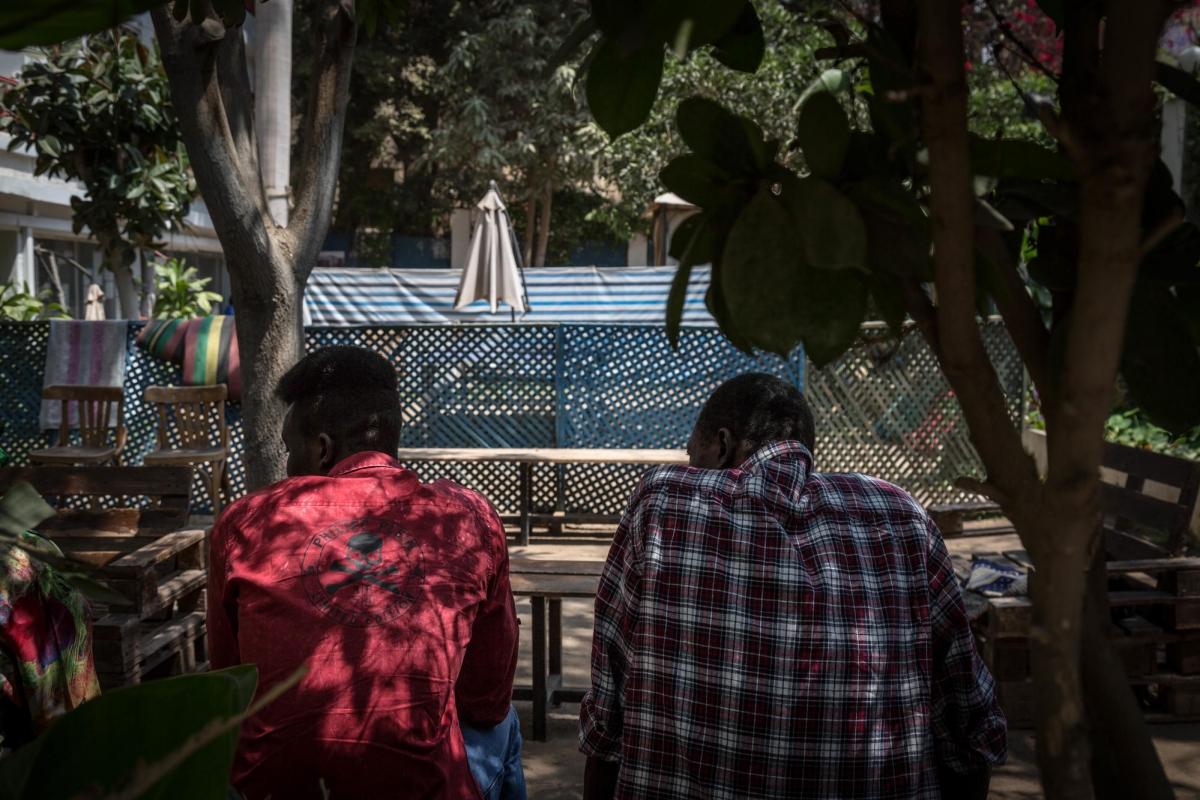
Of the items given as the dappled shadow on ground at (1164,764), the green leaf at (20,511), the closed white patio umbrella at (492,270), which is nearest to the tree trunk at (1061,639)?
the green leaf at (20,511)

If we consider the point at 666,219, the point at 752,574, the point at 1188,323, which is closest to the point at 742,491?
the point at 752,574

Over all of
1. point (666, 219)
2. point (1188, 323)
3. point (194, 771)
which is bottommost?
point (194, 771)

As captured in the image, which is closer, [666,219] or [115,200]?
[115,200]

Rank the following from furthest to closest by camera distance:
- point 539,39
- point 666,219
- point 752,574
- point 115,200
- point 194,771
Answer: point 539,39 < point 666,219 < point 115,200 < point 752,574 < point 194,771

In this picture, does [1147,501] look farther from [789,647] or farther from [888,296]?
[888,296]

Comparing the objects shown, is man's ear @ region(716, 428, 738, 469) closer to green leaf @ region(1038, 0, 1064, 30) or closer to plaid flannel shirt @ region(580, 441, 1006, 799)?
plaid flannel shirt @ region(580, 441, 1006, 799)

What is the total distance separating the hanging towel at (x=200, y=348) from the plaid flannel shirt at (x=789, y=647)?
22.8 ft

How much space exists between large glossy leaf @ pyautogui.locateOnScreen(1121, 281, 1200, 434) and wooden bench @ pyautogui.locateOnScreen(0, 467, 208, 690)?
3252 mm

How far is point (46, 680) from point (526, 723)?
267cm

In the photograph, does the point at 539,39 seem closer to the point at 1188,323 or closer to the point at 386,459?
the point at 386,459

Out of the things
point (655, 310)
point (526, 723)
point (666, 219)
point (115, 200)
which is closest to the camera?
point (526, 723)

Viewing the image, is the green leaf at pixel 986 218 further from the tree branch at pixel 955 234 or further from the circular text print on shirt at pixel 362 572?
the circular text print on shirt at pixel 362 572

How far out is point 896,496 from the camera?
2.06 metres

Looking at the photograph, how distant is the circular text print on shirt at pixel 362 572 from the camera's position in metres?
1.92
